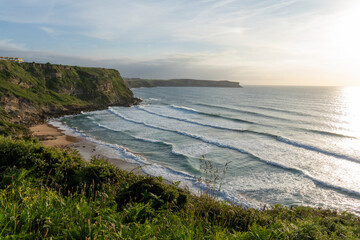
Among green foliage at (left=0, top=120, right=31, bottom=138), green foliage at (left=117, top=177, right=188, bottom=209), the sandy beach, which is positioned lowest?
the sandy beach

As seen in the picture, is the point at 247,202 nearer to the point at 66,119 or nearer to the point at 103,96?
the point at 66,119

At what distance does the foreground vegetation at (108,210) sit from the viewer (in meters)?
4.09

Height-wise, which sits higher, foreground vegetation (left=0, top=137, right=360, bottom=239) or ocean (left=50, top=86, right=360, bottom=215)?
foreground vegetation (left=0, top=137, right=360, bottom=239)

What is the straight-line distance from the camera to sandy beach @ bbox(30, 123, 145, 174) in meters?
22.1

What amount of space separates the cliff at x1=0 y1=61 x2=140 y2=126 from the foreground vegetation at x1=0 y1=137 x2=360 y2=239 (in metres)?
31.7

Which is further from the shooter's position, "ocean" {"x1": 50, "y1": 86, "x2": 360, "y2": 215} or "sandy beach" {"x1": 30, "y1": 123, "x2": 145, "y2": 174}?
"sandy beach" {"x1": 30, "y1": 123, "x2": 145, "y2": 174}

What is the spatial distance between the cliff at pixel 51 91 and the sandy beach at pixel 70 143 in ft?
19.3

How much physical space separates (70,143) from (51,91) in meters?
32.1

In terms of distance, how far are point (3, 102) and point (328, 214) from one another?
1754 inches

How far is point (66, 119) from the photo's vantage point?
142ft

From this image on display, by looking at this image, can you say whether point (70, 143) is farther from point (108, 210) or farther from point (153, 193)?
point (108, 210)

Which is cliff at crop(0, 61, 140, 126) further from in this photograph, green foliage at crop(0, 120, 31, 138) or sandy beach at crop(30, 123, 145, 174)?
green foliage at crop(0, 120, 31, 138)

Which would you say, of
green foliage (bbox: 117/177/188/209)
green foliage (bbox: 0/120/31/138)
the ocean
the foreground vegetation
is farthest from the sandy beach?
green foliage (bbox: 117/177/188/209)

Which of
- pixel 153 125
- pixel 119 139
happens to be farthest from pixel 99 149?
pixel 153 125
